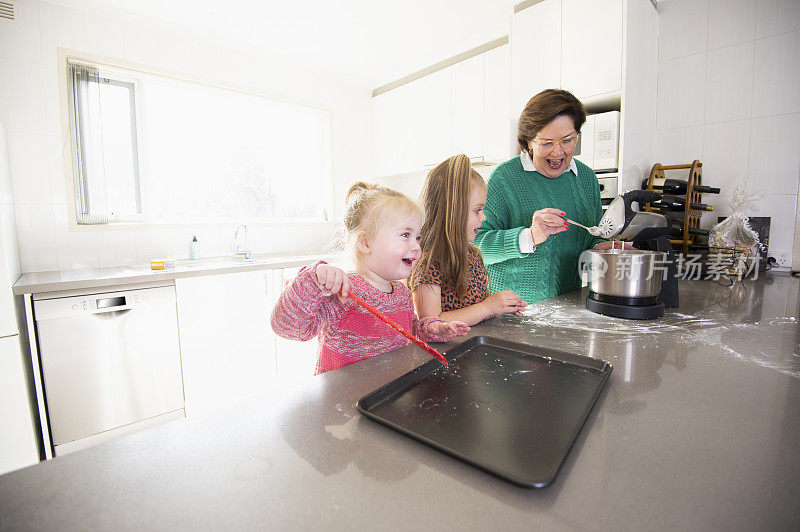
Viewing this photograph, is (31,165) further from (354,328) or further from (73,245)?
(354,328)

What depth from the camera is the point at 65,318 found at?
165cm

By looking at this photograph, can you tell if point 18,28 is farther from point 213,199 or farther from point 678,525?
point 678,525

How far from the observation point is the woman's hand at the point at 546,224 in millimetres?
1084

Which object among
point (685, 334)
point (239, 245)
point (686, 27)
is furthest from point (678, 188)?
point (239, 245)

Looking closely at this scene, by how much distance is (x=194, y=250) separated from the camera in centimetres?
247

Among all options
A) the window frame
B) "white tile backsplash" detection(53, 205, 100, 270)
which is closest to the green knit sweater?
the window frame

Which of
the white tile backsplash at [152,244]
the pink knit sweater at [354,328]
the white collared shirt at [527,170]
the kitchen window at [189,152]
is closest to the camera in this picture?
the pink knit sweater at [354,328]

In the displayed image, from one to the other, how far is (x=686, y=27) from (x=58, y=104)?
3.30 m

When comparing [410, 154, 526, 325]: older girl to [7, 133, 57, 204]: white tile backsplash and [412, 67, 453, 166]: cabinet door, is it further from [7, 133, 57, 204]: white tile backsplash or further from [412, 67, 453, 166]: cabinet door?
[7, 133, 57, 204]: white tile backsplash

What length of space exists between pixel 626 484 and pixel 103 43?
2957 millimetres

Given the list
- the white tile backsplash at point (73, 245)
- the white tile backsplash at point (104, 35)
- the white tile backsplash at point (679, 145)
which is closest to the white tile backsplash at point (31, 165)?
the white tile backsplash at point (73, 245)

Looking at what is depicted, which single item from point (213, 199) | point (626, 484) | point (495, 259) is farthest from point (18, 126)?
point (626, 484)

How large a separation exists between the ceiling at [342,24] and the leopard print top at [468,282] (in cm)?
177

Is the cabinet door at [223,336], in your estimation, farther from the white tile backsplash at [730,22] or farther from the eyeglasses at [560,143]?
the white tile backsplash at [730,22]
